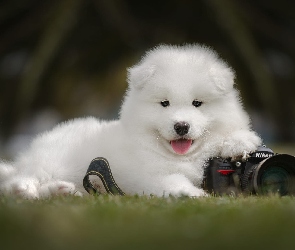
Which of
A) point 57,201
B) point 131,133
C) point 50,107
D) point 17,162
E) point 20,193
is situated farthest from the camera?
point 50,107

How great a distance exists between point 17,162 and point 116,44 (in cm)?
568

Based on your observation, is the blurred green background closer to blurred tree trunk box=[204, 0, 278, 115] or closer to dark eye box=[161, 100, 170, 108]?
blurred tree trunk box=[204, 0, 278, 115]

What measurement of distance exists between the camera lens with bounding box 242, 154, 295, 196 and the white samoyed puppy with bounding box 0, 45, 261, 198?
184mm

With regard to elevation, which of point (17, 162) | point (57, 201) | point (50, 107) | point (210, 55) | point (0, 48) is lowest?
point (57, 201)

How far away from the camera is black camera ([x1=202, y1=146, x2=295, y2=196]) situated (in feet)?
15.9

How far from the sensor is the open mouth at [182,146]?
16.2 feet

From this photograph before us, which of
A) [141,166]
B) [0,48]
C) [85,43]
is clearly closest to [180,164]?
[141,166]

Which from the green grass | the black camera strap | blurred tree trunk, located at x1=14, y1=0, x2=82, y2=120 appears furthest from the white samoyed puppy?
blurred tree trunk, located at x1=14, y1=0, x2=82, y2=120

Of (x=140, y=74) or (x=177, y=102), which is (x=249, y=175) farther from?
(x=140, y=74)

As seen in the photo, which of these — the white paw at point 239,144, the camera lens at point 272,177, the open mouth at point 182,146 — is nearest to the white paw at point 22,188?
the open mouth at point 182,146

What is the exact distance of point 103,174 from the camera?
4.84 metres

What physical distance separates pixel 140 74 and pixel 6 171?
122 centimetres

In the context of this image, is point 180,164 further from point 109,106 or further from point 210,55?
point 109,106

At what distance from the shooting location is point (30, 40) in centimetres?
1054
